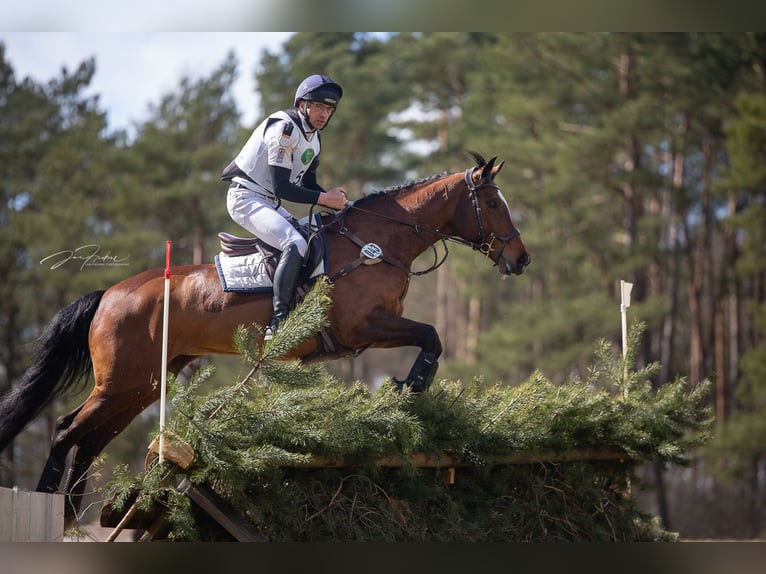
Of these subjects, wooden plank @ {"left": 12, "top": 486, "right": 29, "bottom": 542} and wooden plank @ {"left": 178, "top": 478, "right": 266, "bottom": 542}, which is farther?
wooden plank @ {"left": 178, "top": 478, "right": 266, "bottom": 542}

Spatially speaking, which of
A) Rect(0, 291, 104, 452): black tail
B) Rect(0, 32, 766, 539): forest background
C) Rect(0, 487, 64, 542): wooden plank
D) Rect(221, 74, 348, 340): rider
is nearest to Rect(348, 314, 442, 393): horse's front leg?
Rect(221, 74, 348, 340): rider

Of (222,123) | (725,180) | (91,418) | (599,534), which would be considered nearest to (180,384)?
(91,418)

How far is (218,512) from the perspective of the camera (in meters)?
4.98

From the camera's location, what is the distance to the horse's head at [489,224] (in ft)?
20.2

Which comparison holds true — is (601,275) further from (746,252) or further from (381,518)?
(381,518)

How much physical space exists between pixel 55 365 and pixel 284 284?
1549mm

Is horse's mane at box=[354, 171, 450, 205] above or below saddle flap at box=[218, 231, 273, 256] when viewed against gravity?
above

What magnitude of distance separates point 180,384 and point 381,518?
1.30m

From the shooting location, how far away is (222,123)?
820 inches

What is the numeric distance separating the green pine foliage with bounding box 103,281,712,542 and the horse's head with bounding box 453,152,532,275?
0.77 m

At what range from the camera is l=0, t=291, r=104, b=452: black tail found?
234 inches

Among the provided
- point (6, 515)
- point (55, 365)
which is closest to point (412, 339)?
point (55, 365)

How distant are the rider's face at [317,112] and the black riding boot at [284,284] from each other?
0.81 m

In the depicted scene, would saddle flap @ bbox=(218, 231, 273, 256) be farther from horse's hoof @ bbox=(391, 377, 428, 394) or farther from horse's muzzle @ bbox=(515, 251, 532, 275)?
horse's muzzle @ bbox=(515, 251, 532, 275)
